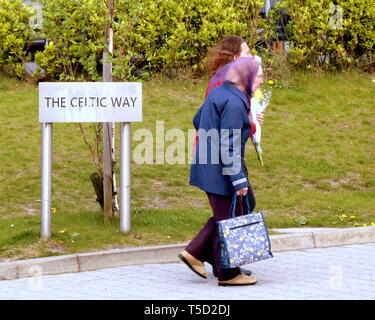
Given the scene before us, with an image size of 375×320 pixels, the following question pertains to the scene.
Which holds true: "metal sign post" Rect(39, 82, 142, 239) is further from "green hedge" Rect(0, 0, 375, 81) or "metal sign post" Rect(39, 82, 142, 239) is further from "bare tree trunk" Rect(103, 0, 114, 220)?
"green hedge" Rect(0, 0, 375, 81)

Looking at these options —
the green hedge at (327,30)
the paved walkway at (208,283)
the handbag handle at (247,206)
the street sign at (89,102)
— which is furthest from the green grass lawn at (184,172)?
the handbag handle at (247,206)

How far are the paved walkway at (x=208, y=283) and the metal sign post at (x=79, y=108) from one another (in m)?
0.99

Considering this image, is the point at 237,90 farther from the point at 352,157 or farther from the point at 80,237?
the point at 352,157

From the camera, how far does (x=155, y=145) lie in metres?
12.1

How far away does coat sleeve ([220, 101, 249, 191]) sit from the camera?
6.12m

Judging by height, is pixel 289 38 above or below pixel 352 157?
→ above

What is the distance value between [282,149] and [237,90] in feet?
19.7

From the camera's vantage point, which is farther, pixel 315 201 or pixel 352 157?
pixel 352 157

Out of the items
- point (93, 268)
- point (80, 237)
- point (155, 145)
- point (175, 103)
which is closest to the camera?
point (93, 268)

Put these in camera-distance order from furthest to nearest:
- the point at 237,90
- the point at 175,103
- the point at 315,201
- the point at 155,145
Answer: the point at 175,103
the point at 155,145
the point at 315,201
the point at 237,90

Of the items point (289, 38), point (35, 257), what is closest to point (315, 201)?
point (35, 257)

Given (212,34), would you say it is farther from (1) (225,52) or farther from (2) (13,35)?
(1) (225,52)

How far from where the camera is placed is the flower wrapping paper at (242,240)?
241 inches

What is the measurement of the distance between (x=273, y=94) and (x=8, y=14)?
188 inches
